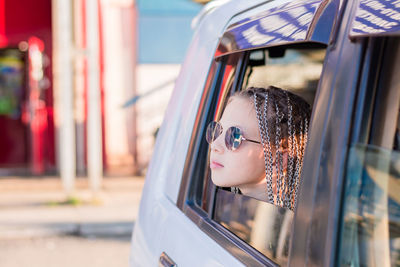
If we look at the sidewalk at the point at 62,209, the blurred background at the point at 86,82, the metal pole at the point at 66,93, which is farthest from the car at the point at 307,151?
the blurred background at the point at 86,82

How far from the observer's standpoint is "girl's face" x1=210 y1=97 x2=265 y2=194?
→ 158 centimetres

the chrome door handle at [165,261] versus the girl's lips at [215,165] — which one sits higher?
the girl's lips at [215,165]

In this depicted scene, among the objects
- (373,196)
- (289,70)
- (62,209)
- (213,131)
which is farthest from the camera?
(62,209)

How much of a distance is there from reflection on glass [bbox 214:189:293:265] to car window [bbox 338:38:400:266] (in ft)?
0.72

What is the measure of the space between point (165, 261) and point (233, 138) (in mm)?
382

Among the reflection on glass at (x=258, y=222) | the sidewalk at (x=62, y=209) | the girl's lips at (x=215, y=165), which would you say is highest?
the girl's lips at (x=215, y=165)

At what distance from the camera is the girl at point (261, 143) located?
4.96 ft

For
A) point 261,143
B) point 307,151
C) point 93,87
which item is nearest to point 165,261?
point 261,143

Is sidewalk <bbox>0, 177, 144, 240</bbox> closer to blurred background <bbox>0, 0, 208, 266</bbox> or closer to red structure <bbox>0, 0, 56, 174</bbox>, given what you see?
blurred background <bbox>0, 0, 208, 266</bbox>

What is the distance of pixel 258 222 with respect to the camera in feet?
4.54

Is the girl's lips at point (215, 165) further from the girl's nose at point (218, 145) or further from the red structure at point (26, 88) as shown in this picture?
the red structure at point (26, 88)

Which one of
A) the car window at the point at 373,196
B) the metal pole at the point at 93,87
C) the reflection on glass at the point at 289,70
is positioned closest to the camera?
the car window at the point at 373,196

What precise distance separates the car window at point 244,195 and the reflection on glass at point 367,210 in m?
0.23

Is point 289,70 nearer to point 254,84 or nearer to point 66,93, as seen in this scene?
point 254,84
